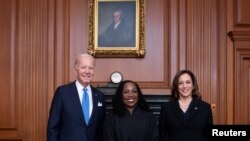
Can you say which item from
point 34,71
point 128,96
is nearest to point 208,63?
point 128,96

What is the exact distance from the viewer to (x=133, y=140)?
2.87 m

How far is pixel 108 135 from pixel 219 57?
1261 millimetres

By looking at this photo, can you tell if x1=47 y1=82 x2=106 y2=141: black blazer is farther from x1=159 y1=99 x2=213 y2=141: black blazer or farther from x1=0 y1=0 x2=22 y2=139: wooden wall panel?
x1=0 y1=0 x2=22 y2=139: wooden wall panel

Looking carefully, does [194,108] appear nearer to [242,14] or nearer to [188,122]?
[188,122]

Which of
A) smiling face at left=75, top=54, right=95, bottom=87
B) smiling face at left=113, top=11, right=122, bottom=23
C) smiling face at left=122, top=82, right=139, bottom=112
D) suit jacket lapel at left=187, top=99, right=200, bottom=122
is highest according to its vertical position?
smiling face at left=113, top=11, right=122, bottom=23

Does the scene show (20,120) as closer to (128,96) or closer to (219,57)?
(128,96)

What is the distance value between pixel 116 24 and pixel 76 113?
106 cm

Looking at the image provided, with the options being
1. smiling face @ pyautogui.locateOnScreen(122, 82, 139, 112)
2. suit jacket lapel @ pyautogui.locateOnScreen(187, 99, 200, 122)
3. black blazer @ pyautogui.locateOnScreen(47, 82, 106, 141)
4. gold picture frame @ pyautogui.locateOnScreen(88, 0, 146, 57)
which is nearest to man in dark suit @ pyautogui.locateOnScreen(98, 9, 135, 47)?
gold picture frame @ pyautogui.locateOnScreen(88, 0, 146, 57)

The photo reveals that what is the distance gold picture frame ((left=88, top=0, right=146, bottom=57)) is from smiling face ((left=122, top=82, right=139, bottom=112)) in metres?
0.69

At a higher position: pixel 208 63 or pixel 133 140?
pixel 208 63

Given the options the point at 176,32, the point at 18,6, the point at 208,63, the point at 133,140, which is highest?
the point at 18,6

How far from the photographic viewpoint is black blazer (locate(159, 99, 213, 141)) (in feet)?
9.17

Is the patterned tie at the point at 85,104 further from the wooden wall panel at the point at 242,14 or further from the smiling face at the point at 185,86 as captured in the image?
the wooden wall panel at the point at 242,14

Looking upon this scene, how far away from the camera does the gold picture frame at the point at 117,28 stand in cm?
361
